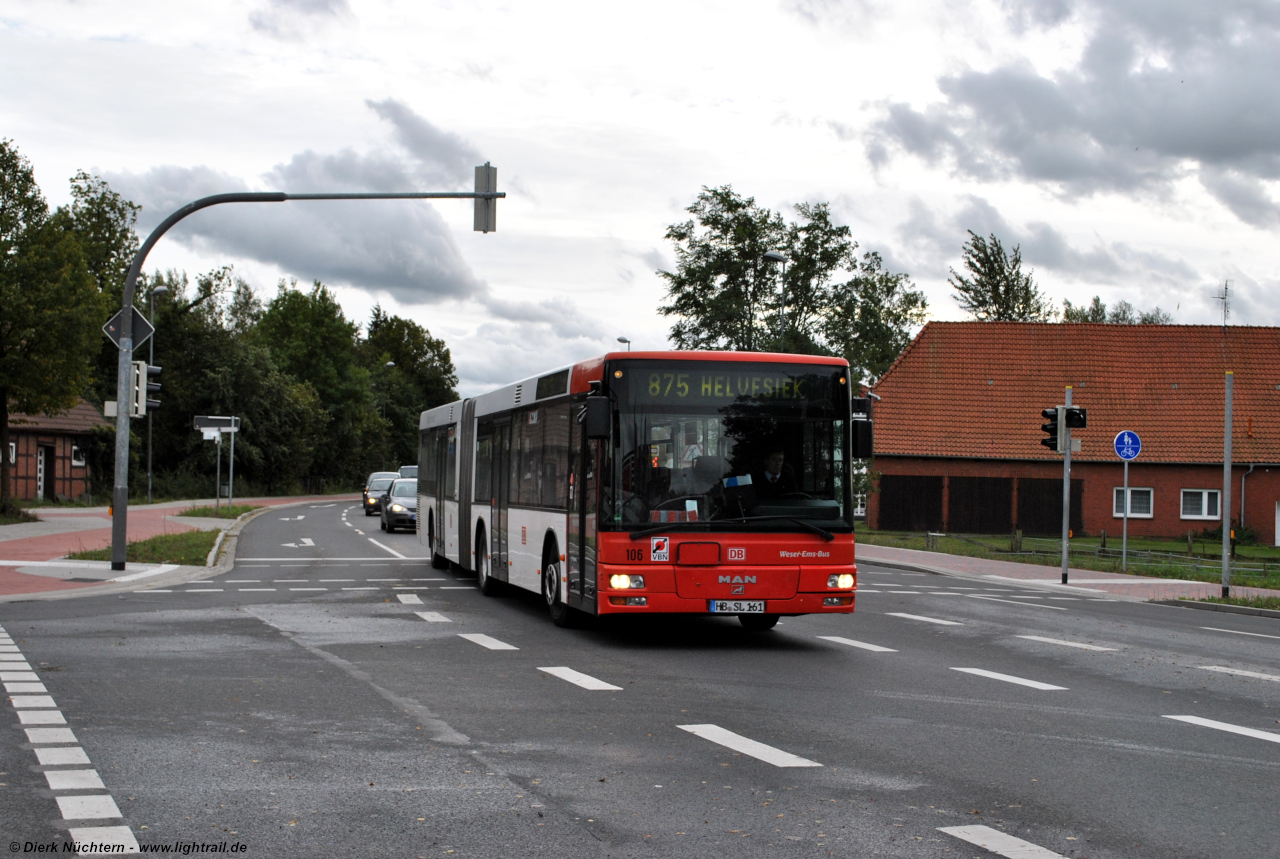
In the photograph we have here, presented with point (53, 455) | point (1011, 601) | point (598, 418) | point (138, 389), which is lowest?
point (1011, 601)

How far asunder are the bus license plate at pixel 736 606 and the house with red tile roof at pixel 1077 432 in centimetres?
3470

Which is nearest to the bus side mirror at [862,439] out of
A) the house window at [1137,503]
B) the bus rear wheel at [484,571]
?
the bus rear wheel at [484,571]

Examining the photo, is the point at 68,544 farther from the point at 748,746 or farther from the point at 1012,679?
the point at 748,746

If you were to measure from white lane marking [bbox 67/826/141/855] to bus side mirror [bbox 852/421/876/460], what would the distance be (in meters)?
8.31

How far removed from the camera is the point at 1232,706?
9.88 metres

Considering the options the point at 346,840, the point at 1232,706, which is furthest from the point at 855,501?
the point at 346,840

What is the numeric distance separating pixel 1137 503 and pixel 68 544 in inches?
1400

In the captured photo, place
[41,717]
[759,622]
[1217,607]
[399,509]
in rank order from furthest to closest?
1. [399,509]
2. [1217,607]
3. [759,622]
4. [41,717]

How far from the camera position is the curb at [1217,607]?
63.9 ft

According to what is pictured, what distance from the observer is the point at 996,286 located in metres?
81.1

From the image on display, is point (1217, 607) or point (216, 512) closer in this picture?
point (1217, 607)

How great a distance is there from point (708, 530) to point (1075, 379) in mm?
40749

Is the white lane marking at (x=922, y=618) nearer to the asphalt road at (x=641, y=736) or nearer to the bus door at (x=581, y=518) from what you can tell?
the asphalt road at (x=641, y=736)

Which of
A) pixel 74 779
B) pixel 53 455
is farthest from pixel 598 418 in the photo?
pixel 53 455
